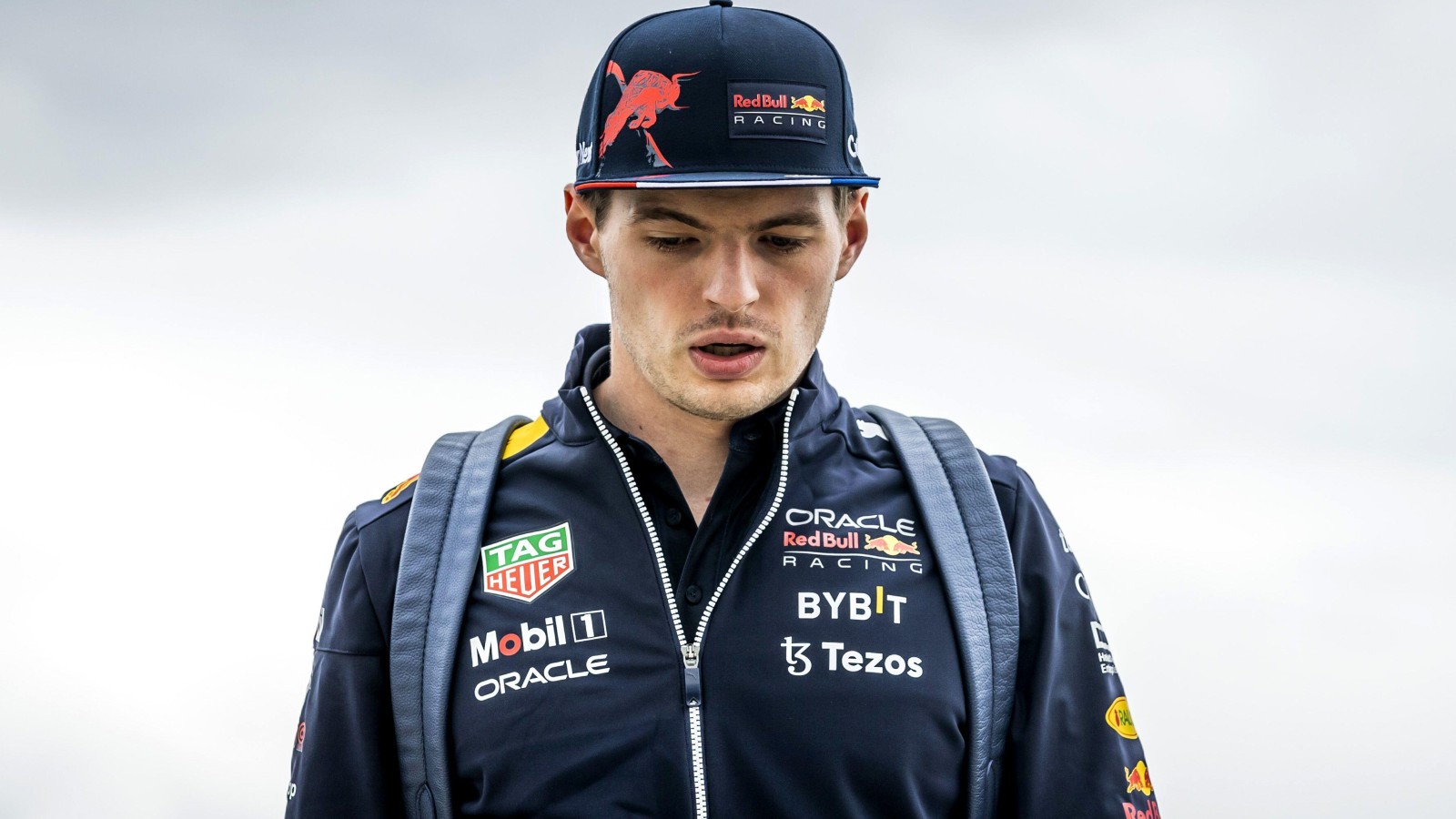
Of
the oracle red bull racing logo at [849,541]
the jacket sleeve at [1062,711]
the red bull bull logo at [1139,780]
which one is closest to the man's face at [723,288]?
the oracle red bull racing logo at [849,541]

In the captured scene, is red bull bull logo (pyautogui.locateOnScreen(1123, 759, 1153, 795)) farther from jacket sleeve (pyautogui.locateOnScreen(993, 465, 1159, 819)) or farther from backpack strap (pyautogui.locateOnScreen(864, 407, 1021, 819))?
backpack strap (pyautogui.locateOnScreen(864, 407, 1021, 819))

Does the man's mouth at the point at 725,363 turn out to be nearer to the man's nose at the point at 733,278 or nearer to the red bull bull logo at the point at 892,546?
the man's nose at the point at 733,278

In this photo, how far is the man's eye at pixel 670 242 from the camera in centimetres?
285

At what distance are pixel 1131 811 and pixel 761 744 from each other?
30.0 inches

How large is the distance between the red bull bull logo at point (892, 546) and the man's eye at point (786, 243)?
0.63 m

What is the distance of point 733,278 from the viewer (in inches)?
109

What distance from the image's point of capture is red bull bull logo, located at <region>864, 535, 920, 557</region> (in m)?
2.95

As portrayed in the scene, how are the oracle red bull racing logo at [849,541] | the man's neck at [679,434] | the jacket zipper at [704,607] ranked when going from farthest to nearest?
the man's neck at [679,434] → the oracle red bull racing logo at [849,541] → the jacket zipper at [704,607]

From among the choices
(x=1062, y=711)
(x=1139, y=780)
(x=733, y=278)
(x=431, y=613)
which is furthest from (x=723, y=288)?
(x=1139, y=780)

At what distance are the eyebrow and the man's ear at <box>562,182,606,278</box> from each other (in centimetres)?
26

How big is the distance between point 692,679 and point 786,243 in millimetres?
884

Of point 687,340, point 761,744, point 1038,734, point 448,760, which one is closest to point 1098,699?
point 1038,734

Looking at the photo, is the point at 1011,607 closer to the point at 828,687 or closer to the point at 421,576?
the point at 828,687

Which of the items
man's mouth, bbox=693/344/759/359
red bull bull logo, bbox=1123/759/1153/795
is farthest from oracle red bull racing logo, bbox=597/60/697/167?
red bull bull logo, bbox=1123/759/1153/795
